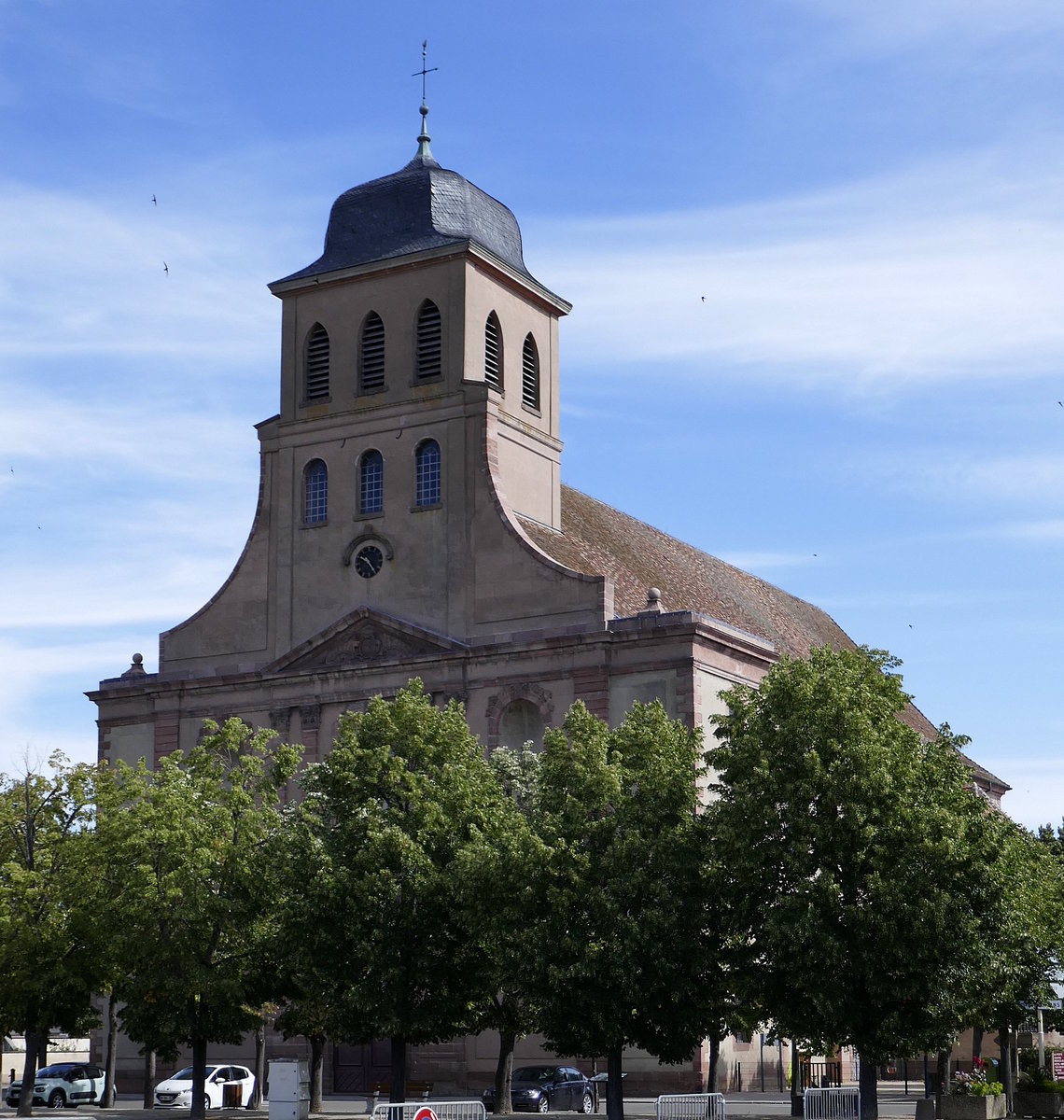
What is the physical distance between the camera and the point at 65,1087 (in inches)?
2158

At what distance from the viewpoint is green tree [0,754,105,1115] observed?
44.4 metres

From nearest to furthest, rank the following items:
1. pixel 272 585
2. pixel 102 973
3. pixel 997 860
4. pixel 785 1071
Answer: pixel 997 860 → pixel 102 973 → pixel 785 1071 → pixel 272 585

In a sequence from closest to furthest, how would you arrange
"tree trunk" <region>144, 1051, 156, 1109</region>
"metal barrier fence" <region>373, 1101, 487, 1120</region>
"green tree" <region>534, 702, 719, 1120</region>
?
"metal barrier fence" <region>373, 1101, 487, 1120</region>, "green tree" <region>534, 702, 719, 1120</region>, "tree trunk" <region>144, 1051, 156, 1109</region>

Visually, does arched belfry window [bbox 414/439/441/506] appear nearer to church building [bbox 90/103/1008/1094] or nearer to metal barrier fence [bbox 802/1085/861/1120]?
church building [bbox 90/103/1008/1094]

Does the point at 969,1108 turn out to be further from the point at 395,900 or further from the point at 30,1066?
the point at 30,1066

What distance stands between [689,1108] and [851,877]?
21.2 feet

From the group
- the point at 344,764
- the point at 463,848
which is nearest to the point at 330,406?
the point at 344,764

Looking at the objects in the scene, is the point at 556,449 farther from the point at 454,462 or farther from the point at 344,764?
the point at 344,764

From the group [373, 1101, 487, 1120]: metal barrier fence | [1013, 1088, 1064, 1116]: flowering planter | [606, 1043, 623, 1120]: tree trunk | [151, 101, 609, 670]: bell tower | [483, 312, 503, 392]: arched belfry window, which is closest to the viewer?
[373, 1101, 487, 1120]: metal barrier fence

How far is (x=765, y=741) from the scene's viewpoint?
37375 millimetres

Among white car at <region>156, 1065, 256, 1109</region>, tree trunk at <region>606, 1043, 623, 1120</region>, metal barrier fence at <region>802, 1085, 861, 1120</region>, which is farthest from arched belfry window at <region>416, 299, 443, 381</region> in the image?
metal barrier fence at <region>802, 1085, 861, 1120</region>

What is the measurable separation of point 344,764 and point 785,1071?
71.7 feet

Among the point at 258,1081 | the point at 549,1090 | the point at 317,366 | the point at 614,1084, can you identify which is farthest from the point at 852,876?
the point at 317,366

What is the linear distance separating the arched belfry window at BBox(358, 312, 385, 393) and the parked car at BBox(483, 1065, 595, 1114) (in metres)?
23.0
